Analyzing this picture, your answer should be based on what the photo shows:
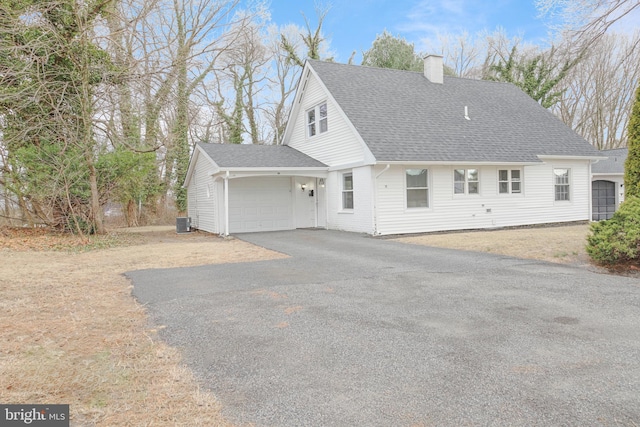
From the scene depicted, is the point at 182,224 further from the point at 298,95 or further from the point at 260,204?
the point at 298,95

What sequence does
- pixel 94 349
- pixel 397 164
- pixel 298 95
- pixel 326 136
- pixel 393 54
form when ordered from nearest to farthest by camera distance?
1. pixel 94 349
2. pixel 397 164
3. pixel 326 136
4. pixel 298 95
5. pixel 393 54

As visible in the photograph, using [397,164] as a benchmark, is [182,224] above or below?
below

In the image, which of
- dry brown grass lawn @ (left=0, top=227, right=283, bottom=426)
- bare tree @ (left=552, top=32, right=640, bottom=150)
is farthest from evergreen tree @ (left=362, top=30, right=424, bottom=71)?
dry brown grass lawn @ (left=0, top=227, right=283, bottom=426)

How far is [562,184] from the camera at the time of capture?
55.8 feet

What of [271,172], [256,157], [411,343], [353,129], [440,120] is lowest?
[411,343]

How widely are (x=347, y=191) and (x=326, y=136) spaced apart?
248cm

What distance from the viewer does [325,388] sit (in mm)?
2957

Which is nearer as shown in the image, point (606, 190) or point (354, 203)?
point (354, 203)

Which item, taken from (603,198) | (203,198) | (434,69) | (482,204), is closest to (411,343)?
(482,204)

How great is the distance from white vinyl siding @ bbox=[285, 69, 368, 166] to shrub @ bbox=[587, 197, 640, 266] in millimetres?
7241

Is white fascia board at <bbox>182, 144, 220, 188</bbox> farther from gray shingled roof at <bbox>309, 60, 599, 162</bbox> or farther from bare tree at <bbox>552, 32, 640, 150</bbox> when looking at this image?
bare tree at <bbox>552, 32, 640, 150</bbox>

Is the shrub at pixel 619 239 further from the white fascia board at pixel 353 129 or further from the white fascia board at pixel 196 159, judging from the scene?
the white fascia board at pixel 196 159

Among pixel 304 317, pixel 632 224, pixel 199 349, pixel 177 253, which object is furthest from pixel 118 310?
pixel 632 224

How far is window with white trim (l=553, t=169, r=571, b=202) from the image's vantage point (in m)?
16.9
